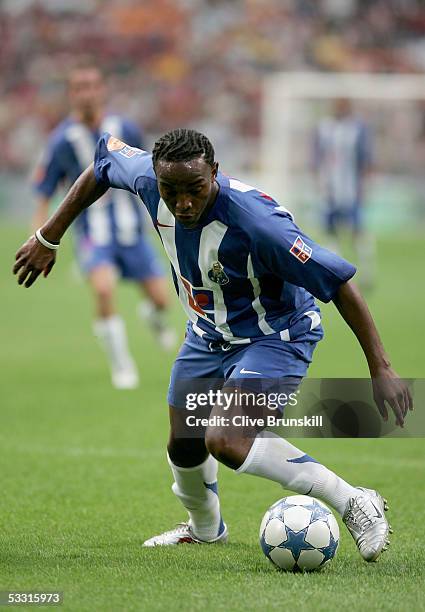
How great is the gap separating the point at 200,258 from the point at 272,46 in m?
26.5

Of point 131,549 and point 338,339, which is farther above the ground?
point 131,549

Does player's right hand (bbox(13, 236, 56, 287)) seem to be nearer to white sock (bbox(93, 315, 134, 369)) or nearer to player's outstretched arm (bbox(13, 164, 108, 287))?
player's outstretched arm (bbox(13, 164, 108, 287))

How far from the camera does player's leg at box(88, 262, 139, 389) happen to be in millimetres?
9422

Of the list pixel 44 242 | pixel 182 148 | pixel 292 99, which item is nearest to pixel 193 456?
pixel 44 242

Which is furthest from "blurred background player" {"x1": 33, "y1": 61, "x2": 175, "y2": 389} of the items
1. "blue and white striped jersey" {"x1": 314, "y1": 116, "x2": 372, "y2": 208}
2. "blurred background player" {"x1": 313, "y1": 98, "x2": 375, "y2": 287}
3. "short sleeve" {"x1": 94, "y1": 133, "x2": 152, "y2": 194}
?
"blue and white striped jersey" {"x1": 314, "y1": 116, "x2": 372, "y2": 208}

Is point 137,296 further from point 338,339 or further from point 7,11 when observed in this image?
point 7,11

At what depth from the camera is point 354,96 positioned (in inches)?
972

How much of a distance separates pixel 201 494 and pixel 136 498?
3.71 feet

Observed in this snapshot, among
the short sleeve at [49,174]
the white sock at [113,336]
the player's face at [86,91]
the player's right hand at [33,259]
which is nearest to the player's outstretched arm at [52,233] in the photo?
the player's right hand at [33,259]

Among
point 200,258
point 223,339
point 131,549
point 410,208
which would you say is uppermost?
point 200,258

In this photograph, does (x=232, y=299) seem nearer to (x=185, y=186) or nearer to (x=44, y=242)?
(x=185, y=186)

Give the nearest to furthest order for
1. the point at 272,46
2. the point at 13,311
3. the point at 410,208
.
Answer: the point at 13,311 → the point at 410,208 → the point at 272,46

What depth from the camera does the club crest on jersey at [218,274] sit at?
450 cm

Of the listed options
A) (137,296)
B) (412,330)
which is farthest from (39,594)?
(137,296)
